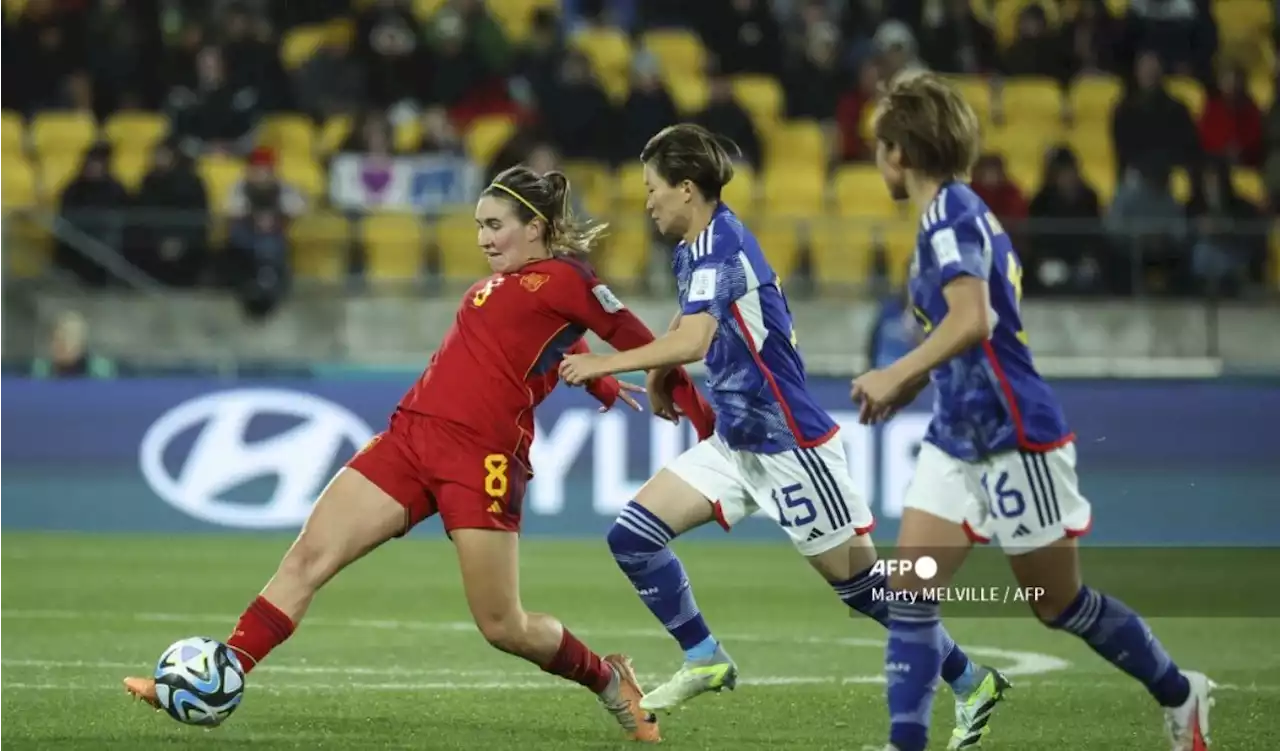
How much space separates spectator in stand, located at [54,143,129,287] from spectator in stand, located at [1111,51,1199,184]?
28.8 ft

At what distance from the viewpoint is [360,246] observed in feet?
58.4

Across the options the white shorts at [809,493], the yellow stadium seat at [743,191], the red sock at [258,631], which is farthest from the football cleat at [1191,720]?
the yellow stadium seat at [743,191]

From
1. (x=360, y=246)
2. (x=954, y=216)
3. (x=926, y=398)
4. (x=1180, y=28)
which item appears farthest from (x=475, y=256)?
(x=954, y=216)

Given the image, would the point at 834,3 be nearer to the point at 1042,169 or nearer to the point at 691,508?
the point at 1042,169

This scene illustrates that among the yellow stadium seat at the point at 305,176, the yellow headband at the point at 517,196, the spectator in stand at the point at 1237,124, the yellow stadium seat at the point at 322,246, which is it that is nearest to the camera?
the yellow headband at the point at 517,196

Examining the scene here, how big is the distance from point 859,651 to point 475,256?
8.50 m

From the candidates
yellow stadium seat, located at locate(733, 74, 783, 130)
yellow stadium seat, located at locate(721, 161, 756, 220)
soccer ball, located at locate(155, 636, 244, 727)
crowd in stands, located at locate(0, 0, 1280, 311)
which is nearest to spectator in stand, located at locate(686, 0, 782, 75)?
crowd in stands, located at locate(0, 0, 1280, 311)

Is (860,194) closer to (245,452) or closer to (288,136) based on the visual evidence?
(288,136)

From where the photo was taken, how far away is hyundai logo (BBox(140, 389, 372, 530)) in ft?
49.3

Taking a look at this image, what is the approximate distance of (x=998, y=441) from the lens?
20.6 ft

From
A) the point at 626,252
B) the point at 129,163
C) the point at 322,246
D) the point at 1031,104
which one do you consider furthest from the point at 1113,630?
the point at 129,163

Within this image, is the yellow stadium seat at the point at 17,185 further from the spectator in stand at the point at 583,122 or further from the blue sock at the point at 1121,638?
the blue sock at the point at 1121,638

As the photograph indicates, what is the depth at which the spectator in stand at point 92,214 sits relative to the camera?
1747cm

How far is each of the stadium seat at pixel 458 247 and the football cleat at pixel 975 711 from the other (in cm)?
1092
